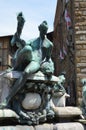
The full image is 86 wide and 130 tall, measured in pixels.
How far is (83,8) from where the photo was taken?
49.7 feet

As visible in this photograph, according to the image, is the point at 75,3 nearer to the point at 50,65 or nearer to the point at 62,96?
the point at 62,96

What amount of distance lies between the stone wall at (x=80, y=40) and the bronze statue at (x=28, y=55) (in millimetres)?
9717

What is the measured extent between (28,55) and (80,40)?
34.8 feet

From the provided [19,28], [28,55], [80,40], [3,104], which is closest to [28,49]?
[28,55]

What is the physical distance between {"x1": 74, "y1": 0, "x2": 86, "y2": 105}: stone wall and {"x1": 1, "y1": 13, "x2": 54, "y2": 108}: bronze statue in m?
9.72

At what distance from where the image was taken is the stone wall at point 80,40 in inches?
575

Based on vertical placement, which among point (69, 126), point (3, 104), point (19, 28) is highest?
point (19, 28)

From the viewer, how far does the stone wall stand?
14.6 metres

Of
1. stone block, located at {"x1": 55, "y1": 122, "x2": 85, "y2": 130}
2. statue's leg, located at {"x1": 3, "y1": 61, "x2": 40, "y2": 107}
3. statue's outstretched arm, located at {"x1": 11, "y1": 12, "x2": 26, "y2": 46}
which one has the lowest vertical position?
stone block, located at {"x1": 55, "y1": 122, "x2": 85, "y2": 130}

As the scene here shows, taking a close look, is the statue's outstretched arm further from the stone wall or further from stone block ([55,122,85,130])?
the stone wall

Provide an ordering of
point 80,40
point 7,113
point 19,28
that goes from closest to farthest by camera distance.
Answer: point 7,113
point 19,28
point 80,40

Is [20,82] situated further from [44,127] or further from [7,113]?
[44,127]

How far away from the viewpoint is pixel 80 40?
14977 mm

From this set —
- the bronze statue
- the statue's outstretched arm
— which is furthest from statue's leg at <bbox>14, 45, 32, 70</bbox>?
the statue's outstretched arm
